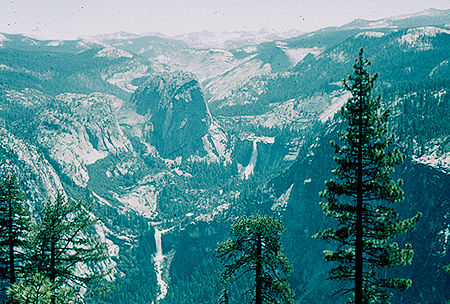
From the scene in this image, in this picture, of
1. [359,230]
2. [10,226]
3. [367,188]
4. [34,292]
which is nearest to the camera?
[34,292]

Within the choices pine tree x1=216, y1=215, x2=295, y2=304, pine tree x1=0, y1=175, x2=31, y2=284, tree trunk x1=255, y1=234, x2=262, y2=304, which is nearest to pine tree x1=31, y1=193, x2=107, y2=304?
pine tree x1=0, y1=175, x2=31, y2=284

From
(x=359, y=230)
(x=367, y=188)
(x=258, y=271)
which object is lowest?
(x=258, y=271)

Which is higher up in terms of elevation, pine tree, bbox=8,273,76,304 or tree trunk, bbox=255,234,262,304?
pine tree, bbox=8,273,76,304

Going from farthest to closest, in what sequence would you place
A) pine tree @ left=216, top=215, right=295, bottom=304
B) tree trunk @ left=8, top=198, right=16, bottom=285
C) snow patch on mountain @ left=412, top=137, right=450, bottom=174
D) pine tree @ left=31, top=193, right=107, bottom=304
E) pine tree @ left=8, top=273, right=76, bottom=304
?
snow patch on mountain @ left=412, top=137, right=450, bottom=174 < pine tree @ left=31, top=193, right=107, bottom=304 < tree trunk @ left=8, top=198, right=16, bottom=285 < pine tree @ left=216, top=215, right=295, bottom=304 < pine tree @ left=8, top=273, right=76, bottom=304

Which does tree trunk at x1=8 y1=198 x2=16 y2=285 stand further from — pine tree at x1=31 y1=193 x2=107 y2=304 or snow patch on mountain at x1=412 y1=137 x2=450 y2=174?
snow patch on mountain at x1=412 y1=137 x2=450 y2=174

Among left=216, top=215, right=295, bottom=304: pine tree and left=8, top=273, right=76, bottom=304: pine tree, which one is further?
left=216, top=215, right=295, bottom=304: pine tree

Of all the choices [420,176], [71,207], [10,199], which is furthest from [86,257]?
[420,176]

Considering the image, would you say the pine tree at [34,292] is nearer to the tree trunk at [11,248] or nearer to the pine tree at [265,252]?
the tree trunk at [11,248]

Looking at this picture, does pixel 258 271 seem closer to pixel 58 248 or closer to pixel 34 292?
pixel 34 292

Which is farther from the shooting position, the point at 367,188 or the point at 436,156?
the point at 436,156

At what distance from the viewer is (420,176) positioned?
475 feet

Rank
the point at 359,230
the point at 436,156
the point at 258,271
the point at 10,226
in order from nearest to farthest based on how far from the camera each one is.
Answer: the point at 359,230 < the point at 258,271 < the point at 10,226 < the point at 436,156

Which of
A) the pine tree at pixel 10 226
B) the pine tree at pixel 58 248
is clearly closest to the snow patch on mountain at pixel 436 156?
the pine tree at pixel 58 248

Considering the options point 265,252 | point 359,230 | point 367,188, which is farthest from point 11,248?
point 367,188
